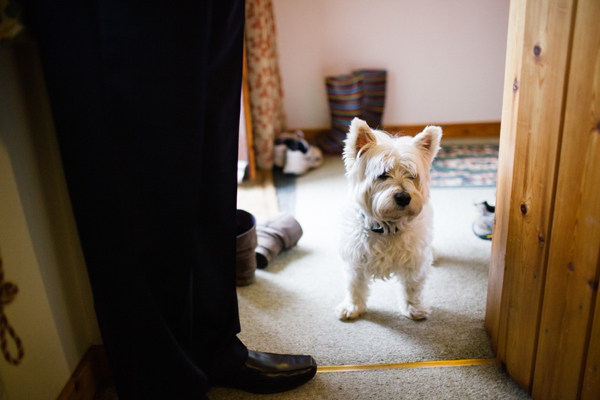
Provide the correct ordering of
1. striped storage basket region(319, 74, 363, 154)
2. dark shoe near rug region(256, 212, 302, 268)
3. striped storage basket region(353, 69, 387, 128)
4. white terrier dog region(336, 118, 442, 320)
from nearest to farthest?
white terrier dog region(336, 118, 442, 320), dark shoe near rug region(256, 212, 302, 268), striped storage basket region(319, 74, 363, 154), striped storage basket region(353, 69, 387, 128)

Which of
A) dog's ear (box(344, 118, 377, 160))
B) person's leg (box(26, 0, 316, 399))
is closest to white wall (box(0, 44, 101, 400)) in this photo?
person's leg (box(26, 0, 316, 399))

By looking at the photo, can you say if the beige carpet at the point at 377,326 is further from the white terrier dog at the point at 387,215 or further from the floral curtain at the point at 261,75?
the floral curtain at the point at 261,75

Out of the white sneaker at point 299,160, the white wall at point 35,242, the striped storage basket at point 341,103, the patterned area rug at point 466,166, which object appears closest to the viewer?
the white wall at point 35,242

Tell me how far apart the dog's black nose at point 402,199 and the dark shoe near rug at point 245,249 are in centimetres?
68

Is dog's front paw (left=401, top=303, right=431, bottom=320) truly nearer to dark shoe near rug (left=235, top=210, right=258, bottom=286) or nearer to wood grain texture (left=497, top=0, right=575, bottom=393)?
wood grain texture (left=497, top=0, right=575, bottom=393)

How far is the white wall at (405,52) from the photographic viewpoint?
12.7 feet

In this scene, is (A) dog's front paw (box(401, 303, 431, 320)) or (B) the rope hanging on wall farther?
(A) dog's front paw (box(401, 303, 431, 320))

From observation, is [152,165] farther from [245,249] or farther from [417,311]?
[417,311]

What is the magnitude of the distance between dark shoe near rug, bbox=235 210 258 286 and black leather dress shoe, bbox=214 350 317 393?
51 centimetres

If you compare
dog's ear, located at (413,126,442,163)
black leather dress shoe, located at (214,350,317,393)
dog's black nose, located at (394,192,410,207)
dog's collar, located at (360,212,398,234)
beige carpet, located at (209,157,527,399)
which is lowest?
beige carpet, located at (209,157,527,399)

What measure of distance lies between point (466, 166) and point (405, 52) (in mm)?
1172

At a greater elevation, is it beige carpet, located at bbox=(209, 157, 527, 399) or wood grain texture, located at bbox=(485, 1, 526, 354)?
wood grain texture, located at bbox=(485, 1, 526, 354)

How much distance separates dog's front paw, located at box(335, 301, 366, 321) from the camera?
1.79 metres

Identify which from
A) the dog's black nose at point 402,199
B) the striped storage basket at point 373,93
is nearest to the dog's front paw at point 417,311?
the dog's black nose at point 402,199
